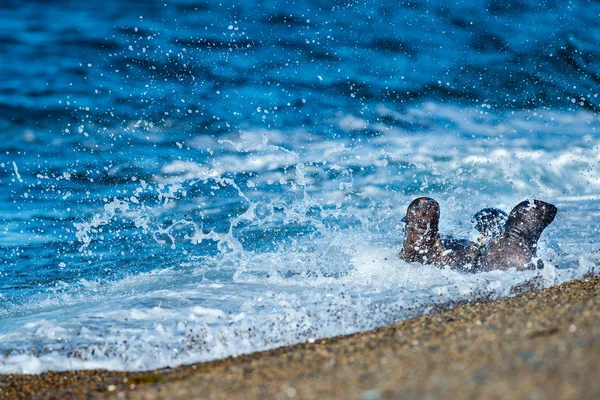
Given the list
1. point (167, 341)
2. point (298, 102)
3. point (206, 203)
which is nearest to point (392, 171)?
point (298, 102)

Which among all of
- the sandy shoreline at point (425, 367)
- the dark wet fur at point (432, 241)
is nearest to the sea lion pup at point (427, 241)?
the dark wet fur at point (432, 241)

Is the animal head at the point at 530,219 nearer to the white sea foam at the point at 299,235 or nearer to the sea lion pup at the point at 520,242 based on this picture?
the sea lion pup at the point at 520,242

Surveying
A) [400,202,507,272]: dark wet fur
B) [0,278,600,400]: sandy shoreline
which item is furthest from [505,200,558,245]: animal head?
[0,278,600,400]: sandy shoreline

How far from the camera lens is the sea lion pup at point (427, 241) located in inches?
212

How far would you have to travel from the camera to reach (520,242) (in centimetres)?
523

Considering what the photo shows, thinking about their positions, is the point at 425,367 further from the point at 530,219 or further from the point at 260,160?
the point at 260,160

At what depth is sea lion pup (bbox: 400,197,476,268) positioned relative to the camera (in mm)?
5395

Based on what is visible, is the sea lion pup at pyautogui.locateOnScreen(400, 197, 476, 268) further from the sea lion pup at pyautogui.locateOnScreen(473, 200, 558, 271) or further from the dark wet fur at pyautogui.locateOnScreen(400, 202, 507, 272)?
the sea lion pup at pyautogui.locateOnScreen(473, 200, 558, 271)

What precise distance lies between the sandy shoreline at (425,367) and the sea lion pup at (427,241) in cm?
156

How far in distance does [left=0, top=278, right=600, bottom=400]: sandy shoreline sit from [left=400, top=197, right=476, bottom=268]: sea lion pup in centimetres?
156

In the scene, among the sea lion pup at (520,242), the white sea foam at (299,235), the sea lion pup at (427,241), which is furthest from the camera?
the sea lion pup at (427,241)

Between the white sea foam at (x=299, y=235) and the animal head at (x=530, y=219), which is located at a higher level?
the animal head at (x=530, y=219)

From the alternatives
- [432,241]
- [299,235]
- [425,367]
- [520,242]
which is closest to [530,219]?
[520,242]

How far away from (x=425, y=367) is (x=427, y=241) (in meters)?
3.37
